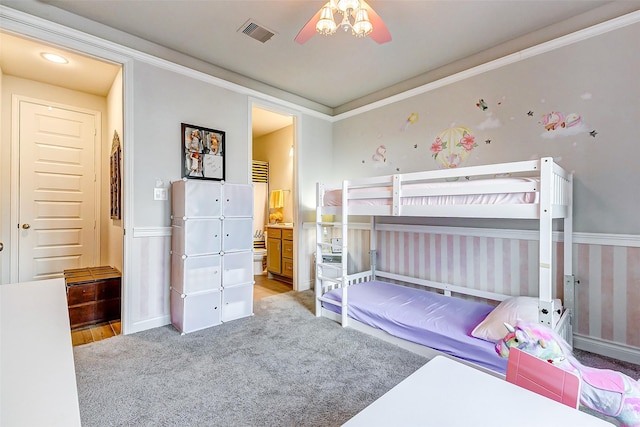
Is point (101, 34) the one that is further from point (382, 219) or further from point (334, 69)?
point (382, 219)

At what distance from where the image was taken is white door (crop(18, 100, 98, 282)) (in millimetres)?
3316

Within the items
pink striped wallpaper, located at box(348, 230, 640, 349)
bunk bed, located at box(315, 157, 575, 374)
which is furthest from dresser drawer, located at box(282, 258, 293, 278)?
pink striped wallpaper, located at box(348, 230, 640, 349)

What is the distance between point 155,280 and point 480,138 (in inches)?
135

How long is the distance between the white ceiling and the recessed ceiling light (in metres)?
0.43

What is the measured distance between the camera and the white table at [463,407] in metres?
0.77

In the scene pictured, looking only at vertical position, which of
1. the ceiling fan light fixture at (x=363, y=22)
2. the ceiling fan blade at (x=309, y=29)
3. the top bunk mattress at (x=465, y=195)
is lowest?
the top bunk mattress at (x=465, y=195)

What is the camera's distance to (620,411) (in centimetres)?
100

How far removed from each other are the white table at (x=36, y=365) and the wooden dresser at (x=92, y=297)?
1.66m

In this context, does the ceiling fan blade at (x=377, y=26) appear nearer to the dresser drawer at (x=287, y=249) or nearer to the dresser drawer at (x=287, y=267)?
the dresser drawer at (x=287, y=249)

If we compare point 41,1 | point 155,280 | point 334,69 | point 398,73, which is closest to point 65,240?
point 155,280

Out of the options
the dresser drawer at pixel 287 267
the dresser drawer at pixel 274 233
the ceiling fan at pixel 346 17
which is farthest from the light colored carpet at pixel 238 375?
the ceiling fan at pixel 346 17

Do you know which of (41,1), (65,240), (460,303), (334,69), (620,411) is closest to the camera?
(620,411)

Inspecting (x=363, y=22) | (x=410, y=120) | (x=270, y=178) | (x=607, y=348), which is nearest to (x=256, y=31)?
(x=363, y=22)

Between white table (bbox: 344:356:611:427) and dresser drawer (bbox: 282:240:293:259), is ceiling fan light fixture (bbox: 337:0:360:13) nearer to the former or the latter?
white table (bbox: 344:356:611:427)
